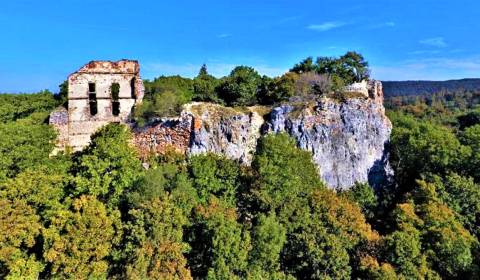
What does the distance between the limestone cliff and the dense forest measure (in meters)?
2.07

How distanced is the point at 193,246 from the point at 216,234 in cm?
275

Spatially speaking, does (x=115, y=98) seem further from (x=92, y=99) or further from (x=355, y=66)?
(x=355, y=66)

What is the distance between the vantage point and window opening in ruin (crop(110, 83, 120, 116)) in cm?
4256

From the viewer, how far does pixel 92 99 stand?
4247 cm

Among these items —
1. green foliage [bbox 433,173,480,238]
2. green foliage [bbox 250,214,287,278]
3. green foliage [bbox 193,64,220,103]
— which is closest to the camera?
green foliage [bbox 250,214,287,278]

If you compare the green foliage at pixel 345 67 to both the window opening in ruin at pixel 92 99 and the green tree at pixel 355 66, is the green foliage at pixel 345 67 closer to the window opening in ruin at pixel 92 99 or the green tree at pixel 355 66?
the green tree at pixel 355 66

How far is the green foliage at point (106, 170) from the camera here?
32.6 metres

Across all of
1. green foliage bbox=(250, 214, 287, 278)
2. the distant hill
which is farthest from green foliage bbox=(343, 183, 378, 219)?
the distant hill

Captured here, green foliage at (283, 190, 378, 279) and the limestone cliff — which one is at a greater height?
the limestone cliff

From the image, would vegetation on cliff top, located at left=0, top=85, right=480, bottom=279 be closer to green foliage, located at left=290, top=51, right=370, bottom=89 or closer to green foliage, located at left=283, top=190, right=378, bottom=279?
green foliage, located at left=283, top=190, right=378, bottom=279

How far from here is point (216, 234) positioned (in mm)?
29188

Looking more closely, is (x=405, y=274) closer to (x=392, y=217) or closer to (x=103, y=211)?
(x=392, y=217)

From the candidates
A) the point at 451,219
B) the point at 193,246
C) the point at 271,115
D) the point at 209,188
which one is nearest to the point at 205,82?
the point at 271,115

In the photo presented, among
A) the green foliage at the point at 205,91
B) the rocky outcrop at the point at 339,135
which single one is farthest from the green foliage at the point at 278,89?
the green foliage at the point at 205,91
